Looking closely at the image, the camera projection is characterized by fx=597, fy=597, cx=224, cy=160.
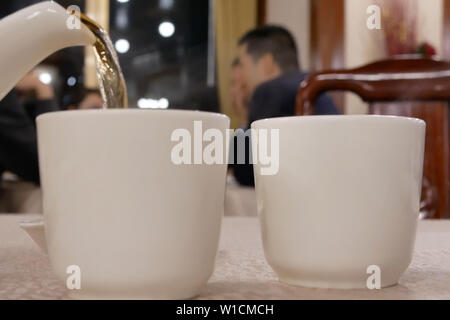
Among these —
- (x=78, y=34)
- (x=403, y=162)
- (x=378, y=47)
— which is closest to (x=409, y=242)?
(x=403, y=162)

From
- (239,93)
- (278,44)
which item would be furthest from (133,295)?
(239,93)

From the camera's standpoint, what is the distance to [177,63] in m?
3.74

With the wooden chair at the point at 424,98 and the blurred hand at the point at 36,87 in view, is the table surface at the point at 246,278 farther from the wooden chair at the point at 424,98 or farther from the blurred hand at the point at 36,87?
the blurred hand at the point at 36,87

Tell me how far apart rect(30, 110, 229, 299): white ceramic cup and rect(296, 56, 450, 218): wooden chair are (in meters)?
0.69

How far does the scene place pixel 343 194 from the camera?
0.25m

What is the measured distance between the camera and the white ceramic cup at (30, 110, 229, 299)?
0.72 ft

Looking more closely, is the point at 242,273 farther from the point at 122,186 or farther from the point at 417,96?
the point at 417,96

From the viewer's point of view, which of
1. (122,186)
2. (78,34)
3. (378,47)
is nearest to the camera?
(122,186)

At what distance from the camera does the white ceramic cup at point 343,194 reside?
0.82 ft

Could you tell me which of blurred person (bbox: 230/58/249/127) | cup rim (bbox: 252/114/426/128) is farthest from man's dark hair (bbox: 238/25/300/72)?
cup rim (bbox: 252/114/426/128)

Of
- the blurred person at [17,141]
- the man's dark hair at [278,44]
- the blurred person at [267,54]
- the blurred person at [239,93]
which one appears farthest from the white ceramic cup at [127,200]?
the blurred person at [239,93]

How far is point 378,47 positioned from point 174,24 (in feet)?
4.91

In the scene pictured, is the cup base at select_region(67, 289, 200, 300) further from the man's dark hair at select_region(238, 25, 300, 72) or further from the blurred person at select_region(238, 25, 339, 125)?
the man's dark hair at select_region(238, 25, 300, 72)

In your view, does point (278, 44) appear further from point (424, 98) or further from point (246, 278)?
point (246, 278)
